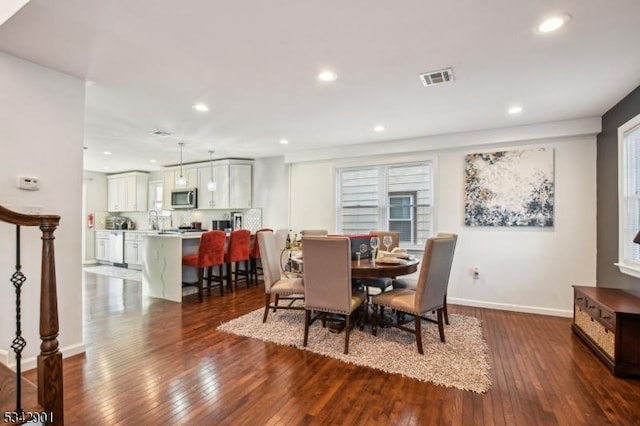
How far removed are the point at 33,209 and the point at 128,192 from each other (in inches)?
255

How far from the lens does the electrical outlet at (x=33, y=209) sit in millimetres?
2508

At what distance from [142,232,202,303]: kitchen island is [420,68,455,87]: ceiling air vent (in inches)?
149

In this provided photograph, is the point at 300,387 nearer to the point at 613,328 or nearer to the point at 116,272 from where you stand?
the point at 613,328

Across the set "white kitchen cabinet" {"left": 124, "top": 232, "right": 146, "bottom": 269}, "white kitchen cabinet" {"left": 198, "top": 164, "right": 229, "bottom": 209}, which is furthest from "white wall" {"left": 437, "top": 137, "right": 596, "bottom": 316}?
"white kitchen cabinet" {"left": 124, "top": 232, "right": 146, "bottom": 269}

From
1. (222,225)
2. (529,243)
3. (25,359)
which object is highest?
(222,225)

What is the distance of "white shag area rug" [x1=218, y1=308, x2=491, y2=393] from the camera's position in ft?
8.29

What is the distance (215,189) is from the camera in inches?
266

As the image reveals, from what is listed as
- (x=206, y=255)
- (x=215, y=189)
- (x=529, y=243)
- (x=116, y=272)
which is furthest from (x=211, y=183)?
(x=529, y=243)

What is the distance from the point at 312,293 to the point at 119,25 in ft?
8.29

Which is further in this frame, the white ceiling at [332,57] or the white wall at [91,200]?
the white wall at [91,200]

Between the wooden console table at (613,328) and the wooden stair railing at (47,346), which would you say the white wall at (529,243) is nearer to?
the wooden console table at (613,328)

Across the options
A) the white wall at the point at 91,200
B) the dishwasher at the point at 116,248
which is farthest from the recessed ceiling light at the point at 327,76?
the white wall at the point at 91,200

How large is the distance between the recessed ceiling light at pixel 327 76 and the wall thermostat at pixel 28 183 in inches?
97.0

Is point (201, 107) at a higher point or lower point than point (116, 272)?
higher
